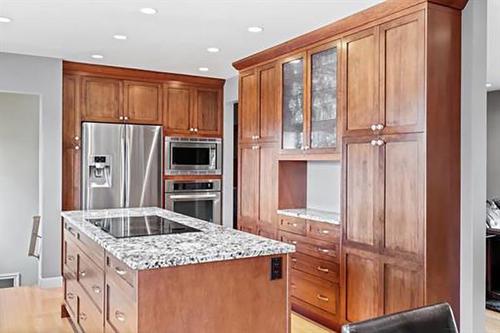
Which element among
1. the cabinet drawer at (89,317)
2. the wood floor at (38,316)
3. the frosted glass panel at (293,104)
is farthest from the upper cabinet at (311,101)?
the cabinet drawer at (89,317)

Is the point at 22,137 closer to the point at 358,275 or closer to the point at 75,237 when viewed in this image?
the point at 75,237

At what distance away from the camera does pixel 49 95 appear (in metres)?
4.93

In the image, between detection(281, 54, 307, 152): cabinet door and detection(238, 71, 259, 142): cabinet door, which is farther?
detection(238, 71, 259, 142): cabinet door

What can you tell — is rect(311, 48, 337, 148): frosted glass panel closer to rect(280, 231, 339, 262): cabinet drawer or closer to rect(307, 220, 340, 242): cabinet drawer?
rect(307, 220, 340, 242): cabinet drawer

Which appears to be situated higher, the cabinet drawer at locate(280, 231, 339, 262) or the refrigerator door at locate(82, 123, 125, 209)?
the refrigerator door at locate(82, 123, 125, 209)

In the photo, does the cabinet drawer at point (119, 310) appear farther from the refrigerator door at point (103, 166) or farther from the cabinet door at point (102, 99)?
the cabinet door at point (102, 99)

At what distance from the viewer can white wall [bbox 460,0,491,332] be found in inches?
116

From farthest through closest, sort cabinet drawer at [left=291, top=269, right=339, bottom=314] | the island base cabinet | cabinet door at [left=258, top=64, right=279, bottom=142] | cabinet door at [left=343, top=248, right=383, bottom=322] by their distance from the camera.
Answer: cabinet door at [left=258, top=64, right=279, bottom=142], cabinet drawer at [left=291, top=269, right=339, bottom=314], cabinet door at [left=343, top=248, right=383, bottom=322], the island base cabinet

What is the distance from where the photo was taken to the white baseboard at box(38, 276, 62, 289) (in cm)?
489

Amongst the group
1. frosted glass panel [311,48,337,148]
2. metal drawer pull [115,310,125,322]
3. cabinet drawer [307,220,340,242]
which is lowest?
metal drawer pull [115,310,125,322]

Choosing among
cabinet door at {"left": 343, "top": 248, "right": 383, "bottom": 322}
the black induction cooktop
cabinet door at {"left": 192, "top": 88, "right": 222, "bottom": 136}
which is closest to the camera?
the black induction cooktop

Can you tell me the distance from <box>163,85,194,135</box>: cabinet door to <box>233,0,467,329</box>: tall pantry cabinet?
3.00 metres

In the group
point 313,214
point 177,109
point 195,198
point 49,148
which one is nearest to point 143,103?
point 177,109

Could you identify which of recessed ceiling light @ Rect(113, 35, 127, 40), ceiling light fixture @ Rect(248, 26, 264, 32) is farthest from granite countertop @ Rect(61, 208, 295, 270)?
recessed ceiling light @ Rect(113, 35, 127, 40)
